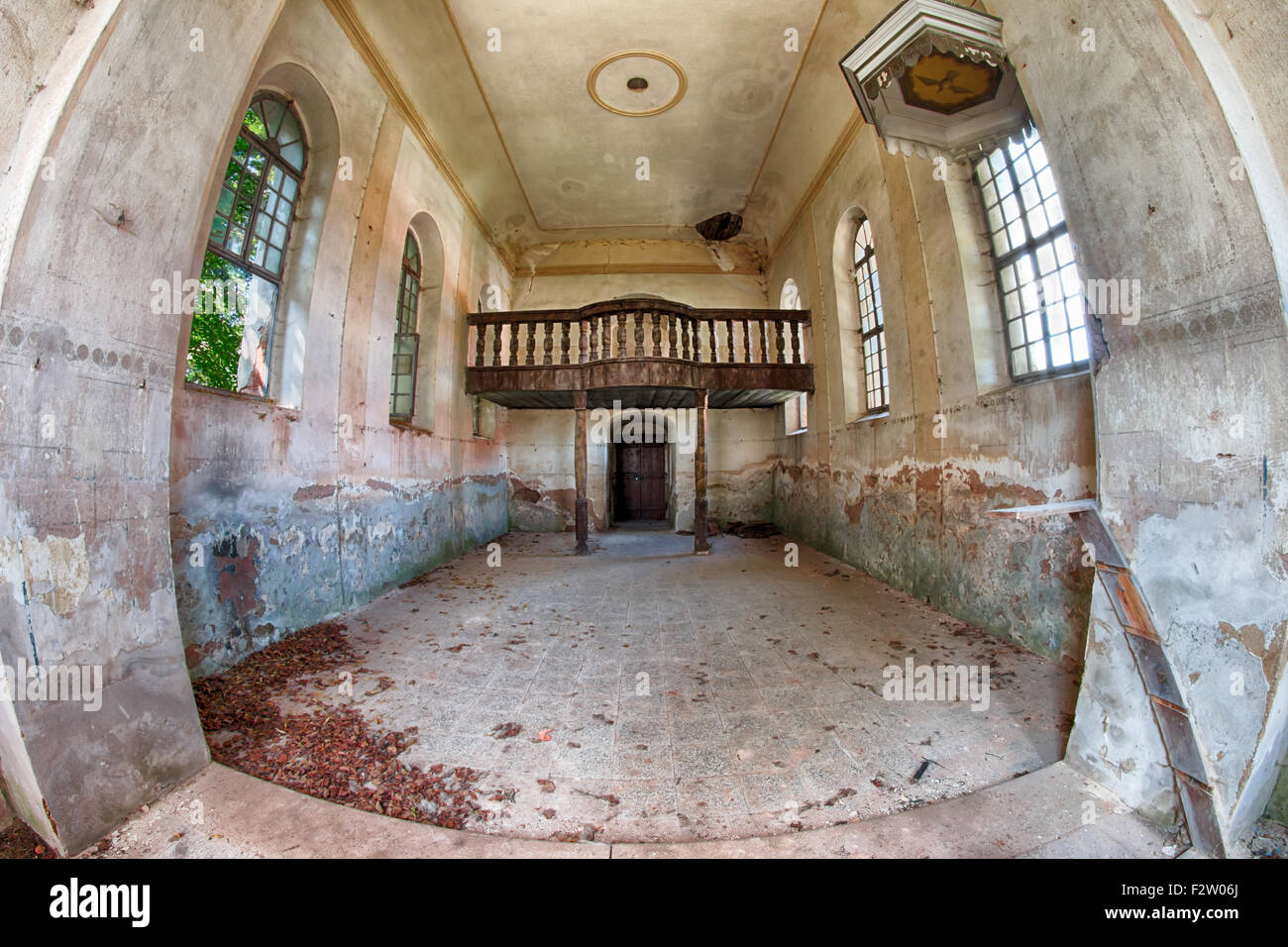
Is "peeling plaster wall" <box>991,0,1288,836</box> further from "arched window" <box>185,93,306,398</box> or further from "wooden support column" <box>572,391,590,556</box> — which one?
"wooden support column" <box>572,391,590,556</box>

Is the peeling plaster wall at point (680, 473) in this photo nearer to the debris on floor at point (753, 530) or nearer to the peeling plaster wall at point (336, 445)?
the debris on floor at point (753, 530)

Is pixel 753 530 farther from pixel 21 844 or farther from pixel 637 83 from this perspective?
pixel 21 844

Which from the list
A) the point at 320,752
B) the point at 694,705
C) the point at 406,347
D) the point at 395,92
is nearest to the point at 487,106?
the point at 395,92

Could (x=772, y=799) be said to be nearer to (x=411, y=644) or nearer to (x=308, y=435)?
(x=411, y=644)

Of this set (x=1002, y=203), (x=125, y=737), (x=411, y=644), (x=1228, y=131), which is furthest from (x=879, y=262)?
(x=125, y=737)

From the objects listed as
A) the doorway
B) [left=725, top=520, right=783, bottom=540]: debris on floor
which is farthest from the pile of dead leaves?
the doorway

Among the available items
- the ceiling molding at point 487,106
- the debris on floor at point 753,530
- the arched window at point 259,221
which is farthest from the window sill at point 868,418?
the ceiling molding at point 487,106

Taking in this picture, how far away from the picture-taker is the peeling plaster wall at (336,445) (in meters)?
3.59

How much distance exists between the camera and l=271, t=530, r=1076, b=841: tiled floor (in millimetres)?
2133

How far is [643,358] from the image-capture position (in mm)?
7965

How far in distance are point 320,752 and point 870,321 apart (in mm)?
7825

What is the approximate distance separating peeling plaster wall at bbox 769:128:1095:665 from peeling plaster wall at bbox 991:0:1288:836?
1.71 m

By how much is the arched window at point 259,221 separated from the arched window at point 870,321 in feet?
23.1

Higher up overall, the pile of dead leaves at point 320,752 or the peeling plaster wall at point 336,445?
the peeling plaster wall at point 336,445
